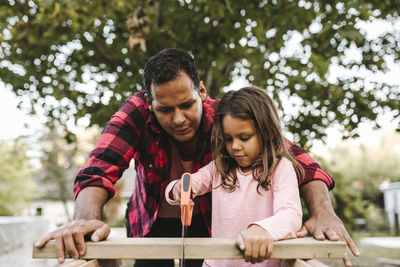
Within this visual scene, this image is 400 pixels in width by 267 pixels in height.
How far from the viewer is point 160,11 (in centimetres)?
439

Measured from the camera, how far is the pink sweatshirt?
5.14 ft

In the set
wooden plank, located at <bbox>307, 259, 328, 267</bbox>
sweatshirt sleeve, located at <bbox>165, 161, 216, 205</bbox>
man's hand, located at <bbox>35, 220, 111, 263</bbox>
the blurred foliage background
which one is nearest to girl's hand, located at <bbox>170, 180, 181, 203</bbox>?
sweatshirt sleeve, located at <bbox>165, 161, 216, 205</bbox>

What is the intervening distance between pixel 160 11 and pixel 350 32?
7.11 feet

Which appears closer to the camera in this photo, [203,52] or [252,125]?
[252,125]

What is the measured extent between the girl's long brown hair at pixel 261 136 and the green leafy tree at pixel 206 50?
1.77 metres

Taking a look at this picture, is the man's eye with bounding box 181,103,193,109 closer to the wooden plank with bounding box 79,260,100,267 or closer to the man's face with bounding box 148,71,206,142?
the man's face with bounding box 148,71,206,142

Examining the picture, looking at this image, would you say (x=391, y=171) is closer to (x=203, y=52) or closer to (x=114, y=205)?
(x=114, y=205)

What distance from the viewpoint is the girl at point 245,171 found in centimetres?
167

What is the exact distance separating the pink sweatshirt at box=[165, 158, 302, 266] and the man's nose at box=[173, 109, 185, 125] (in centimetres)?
28

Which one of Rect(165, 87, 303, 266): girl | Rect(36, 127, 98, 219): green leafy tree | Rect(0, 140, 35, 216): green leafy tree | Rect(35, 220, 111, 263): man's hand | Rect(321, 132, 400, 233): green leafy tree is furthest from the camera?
Rect(321, 132, 400, 233): green leafy tree

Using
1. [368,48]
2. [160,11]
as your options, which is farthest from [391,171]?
[160,11]

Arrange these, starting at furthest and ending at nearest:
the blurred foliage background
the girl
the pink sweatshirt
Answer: the blurred foliage background, the girl, the pink sweatshirt

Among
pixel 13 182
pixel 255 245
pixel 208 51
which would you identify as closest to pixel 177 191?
pixel 255 245

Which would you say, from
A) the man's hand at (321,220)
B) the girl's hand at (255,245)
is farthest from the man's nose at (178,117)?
the girl's hand at (255,245)
